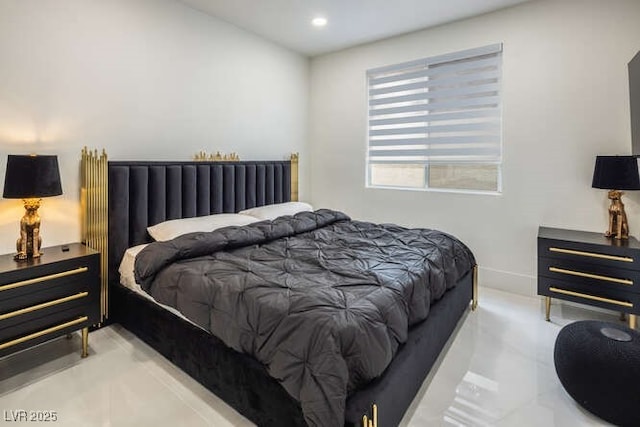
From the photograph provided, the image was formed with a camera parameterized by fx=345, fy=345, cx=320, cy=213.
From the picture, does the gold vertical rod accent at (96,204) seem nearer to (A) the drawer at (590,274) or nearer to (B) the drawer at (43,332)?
(B) the drawer at (43,332)

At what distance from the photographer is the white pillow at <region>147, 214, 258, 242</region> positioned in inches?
112

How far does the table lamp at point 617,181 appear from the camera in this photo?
262cm

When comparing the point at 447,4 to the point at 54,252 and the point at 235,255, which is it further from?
the point at 54,252

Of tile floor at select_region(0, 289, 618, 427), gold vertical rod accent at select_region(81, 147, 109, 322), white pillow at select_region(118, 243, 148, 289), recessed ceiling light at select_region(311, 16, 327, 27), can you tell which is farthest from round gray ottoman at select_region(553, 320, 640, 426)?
recessed ceiling light at select_region(311, 16, 327, 27)

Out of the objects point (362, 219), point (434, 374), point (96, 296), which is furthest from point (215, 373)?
point (362, 219)

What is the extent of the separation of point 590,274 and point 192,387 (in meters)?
2.96

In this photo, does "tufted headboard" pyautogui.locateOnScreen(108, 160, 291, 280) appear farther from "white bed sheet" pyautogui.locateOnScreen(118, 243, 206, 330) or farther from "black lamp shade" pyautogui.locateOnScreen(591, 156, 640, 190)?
"black lamp shade" pyautogui.locateOnScreen(591, 156, 640, 190)

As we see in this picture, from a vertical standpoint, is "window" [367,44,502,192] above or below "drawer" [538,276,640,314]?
above

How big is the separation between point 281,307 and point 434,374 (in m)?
1.20

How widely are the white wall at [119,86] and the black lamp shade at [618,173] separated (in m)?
3.34

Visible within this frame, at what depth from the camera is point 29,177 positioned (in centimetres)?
214

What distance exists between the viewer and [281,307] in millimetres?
1594

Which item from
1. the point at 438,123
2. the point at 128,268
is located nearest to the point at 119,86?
the point at 128,268

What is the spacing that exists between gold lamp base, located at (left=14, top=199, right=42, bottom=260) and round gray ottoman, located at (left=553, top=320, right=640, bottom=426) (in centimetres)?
331
